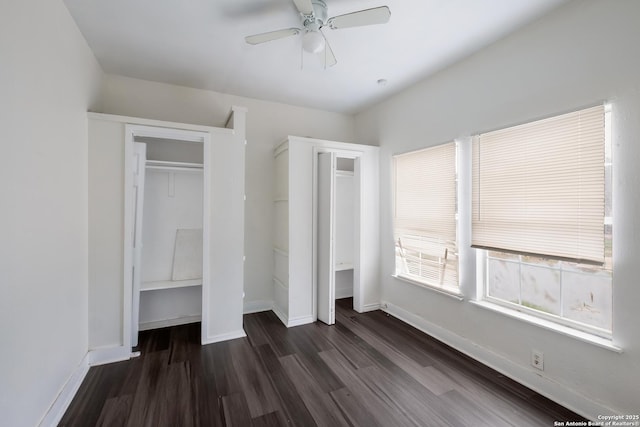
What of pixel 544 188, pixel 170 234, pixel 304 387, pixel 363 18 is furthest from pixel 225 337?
pixel 544 188

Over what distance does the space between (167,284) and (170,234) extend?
1.80 ft

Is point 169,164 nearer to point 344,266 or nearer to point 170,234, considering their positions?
point 170,234

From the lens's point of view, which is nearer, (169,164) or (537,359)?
(537,359)

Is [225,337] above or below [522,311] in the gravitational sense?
below

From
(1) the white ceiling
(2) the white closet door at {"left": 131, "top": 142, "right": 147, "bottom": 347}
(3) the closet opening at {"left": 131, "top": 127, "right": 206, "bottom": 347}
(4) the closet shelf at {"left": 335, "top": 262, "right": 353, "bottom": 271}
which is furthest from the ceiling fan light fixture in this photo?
(4) the closet shelf at {"left": 335, "top": 262, "right": 353, "bottom": 271}

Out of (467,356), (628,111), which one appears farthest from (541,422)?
(628,111)

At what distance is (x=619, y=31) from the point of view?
1.67 m

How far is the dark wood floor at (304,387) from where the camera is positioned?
1.76 m

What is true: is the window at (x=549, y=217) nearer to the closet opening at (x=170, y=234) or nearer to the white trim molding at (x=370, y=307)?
the white trim molding at (x=370, y=307)

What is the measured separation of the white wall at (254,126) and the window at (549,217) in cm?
234

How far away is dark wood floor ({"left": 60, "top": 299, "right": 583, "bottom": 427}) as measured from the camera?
1.76 metres

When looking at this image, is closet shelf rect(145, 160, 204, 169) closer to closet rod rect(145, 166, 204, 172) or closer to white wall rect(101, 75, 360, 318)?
closet rod rect(145, 166, 204, 172)

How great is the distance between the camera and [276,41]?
2.36 m

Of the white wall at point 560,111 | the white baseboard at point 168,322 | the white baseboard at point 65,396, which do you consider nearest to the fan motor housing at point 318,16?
the white wall at point 560,111
